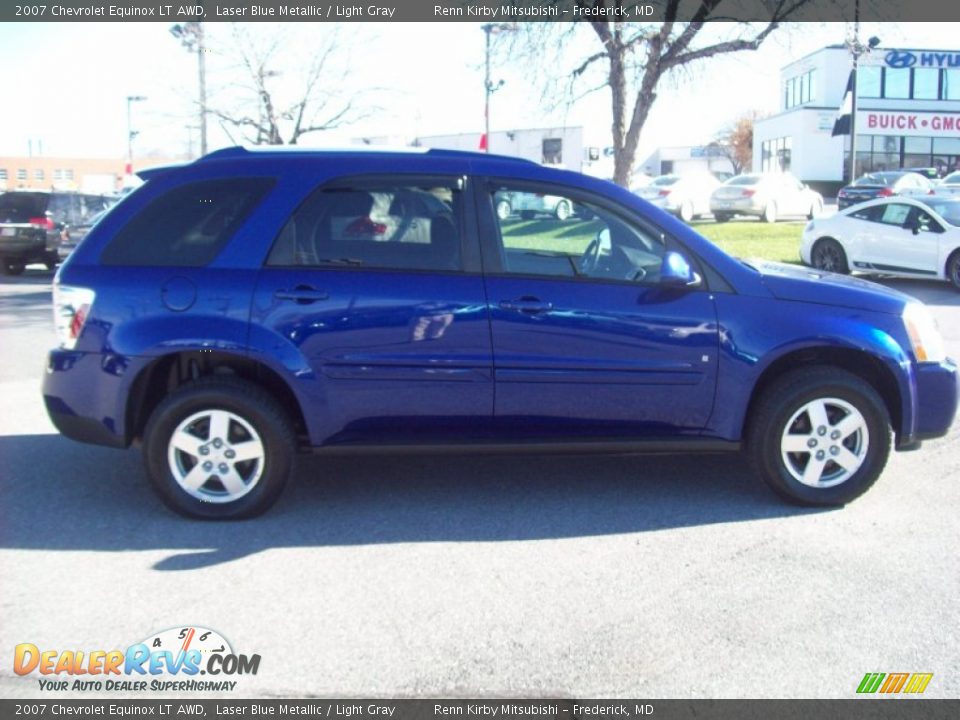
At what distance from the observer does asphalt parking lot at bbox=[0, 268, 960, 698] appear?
3527 mm

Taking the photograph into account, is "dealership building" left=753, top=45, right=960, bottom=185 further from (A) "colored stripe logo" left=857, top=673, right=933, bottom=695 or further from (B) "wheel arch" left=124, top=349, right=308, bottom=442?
(A) "colored stripe logo" left=857, top=673, right=933, bottom=695

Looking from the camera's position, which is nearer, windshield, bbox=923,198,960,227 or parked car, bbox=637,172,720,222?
windshield, bbox=923,198,960,227

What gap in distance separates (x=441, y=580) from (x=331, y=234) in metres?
1.87

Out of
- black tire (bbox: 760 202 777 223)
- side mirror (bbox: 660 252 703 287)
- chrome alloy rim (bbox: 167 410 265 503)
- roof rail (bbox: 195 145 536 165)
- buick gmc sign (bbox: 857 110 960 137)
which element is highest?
buick gmc sign (bbox: 857 110 960 137)

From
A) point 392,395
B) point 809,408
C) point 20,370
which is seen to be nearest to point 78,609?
point 392,395

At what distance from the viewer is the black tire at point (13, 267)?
1930 cm

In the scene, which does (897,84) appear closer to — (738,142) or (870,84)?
(870,84)

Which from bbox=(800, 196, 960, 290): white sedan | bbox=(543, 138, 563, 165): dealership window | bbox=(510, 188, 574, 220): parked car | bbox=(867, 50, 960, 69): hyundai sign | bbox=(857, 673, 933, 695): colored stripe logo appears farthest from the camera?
bbox=(867, 50, 960, 69): hyundai sign

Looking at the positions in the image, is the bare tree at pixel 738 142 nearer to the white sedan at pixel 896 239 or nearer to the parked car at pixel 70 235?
the white sedan at pixel 896 239

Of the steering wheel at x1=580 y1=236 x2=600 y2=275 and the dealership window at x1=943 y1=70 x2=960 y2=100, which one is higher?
the dealership window at x1=943 y1=70 x2=960 y2=100

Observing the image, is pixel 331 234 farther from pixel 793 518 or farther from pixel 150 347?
pixel 793 518

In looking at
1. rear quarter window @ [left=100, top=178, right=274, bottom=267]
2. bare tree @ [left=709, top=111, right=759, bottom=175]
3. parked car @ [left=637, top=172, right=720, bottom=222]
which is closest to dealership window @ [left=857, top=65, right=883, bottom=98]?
parked car @ [left=637, top=172, right=720, bottom=222]

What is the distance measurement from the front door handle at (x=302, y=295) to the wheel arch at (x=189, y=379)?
1.19 ft

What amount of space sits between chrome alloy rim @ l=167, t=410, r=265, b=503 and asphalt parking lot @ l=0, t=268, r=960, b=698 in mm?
213
